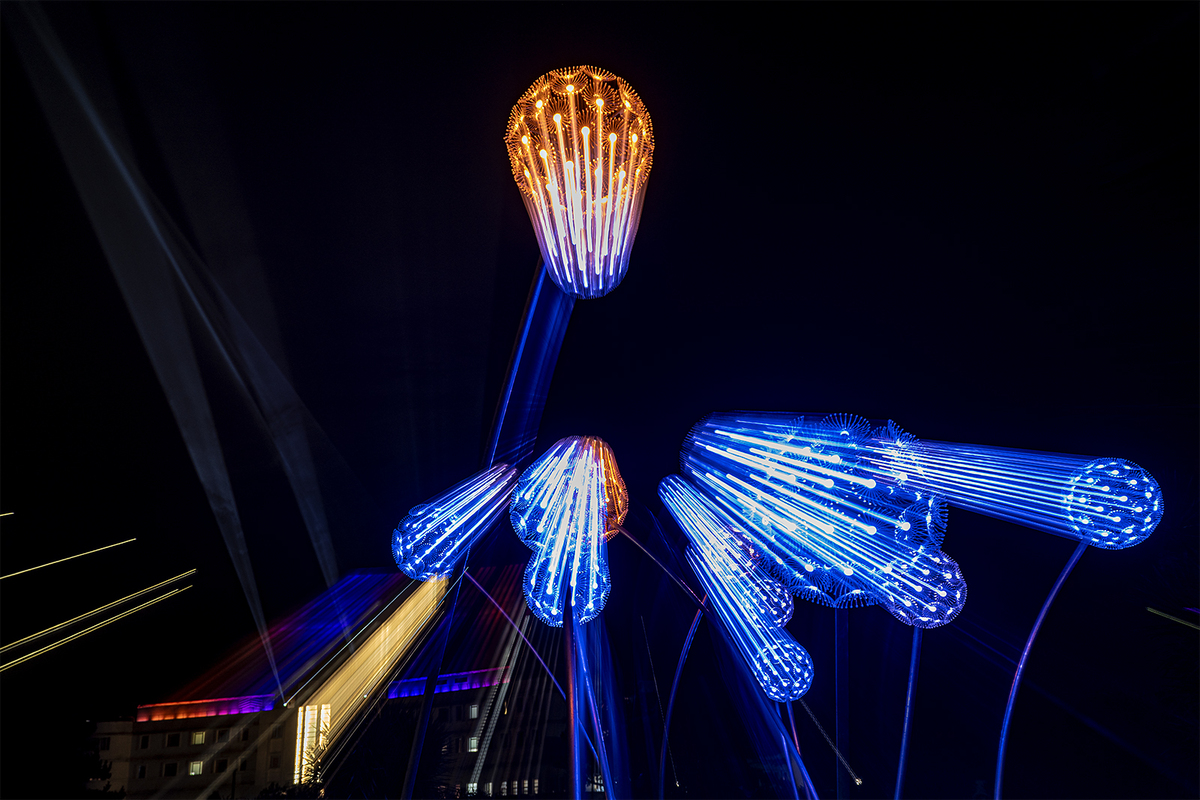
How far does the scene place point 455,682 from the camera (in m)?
6.11

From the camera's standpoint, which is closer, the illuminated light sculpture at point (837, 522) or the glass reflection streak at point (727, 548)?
the illuminated light sculpture at point (837, 522)

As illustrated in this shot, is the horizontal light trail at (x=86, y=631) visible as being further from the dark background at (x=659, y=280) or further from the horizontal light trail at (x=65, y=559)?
the horizontal light trail at (x=65, y=559)

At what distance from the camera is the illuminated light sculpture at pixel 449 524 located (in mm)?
2258

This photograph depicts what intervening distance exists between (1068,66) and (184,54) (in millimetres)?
4148

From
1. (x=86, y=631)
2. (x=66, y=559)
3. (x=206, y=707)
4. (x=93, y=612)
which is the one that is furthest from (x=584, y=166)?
(x=206, y=707)

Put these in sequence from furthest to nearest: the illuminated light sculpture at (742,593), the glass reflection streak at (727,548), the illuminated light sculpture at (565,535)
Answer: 1. the glass reflection streak at (727,548)
2. the illuminated light sculpture at (742,593)
3. the illuminated light sculpture at (565,535)

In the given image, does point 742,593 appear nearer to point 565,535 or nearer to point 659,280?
point 565,535

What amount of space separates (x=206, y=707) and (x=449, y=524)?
4883 mm

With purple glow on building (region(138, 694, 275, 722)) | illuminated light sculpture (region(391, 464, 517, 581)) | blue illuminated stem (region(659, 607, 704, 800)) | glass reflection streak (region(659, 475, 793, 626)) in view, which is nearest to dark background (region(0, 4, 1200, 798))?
glass reflection streak (region(659, 475, 793, 626))

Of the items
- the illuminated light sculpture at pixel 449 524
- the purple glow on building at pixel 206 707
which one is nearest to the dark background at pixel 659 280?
Answer: the illuminated light sculpture at pixel 449 524

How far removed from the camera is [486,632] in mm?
6770

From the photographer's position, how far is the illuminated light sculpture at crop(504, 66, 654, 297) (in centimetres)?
161

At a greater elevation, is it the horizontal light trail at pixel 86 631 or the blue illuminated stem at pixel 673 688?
the horizontal light trail at pixel 86 631

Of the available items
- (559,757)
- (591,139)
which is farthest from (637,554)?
(559,757)
